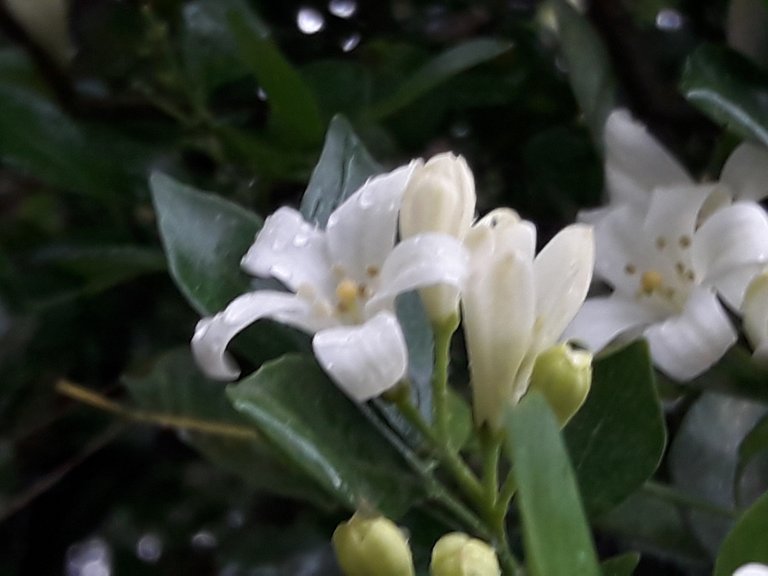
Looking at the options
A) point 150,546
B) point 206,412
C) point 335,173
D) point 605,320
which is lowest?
point 150,546

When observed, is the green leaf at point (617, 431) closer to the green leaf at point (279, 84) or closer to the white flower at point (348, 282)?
the white flower at point (348, 282)

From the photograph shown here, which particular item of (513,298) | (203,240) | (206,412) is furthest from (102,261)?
(513,298)

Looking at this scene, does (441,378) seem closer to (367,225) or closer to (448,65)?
(367,225)

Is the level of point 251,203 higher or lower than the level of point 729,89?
lower

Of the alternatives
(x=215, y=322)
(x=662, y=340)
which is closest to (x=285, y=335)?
(x=215, y=322)

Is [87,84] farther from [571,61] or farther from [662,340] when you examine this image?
[662,340]

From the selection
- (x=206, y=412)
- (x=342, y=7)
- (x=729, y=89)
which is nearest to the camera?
(x=729, y=89)

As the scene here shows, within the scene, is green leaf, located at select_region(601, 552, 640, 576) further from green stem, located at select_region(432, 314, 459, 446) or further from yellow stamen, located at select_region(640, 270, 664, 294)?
yellow stamen, located at select_region(640, 270, 664, 294)
